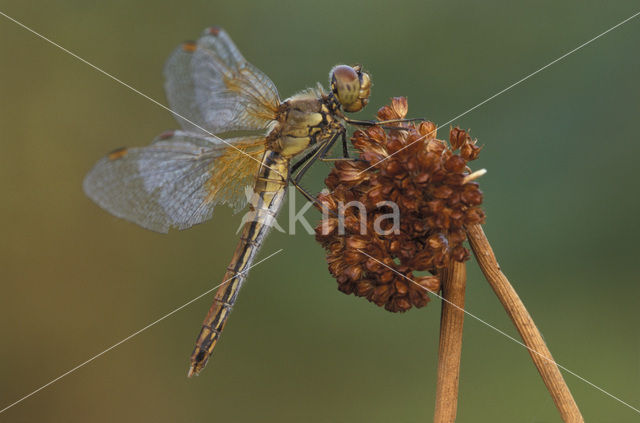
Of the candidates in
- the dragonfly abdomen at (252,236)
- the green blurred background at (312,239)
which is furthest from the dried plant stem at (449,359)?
the green blurred background at (312,239)

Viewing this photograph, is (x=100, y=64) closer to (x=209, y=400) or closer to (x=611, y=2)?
(x=209, y=400)

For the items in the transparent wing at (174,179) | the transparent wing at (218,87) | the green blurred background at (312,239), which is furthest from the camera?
the green blurred background at (312,239)

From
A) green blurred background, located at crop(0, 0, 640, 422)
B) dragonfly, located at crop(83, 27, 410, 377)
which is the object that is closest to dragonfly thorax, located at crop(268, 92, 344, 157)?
dragonfly, located at crop(83, 27, 410, 377)

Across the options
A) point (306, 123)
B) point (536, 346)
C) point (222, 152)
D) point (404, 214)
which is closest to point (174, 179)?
point (222, 152)

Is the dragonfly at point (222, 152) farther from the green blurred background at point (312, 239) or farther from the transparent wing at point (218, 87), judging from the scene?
the green blurred background at point (312, 239)

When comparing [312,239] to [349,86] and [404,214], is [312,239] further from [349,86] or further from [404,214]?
[404,214]
